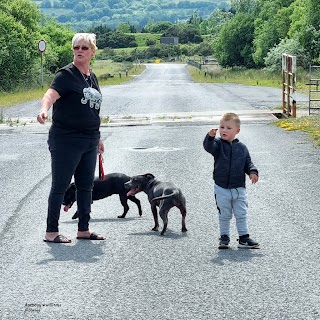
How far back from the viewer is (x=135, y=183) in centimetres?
976

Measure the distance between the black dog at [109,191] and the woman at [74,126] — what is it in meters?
1.19

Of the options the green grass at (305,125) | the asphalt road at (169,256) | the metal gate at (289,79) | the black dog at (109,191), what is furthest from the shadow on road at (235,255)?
the metal gate at (289,79)

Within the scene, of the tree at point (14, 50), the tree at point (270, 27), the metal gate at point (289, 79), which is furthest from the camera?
the tree at point (270, 27)

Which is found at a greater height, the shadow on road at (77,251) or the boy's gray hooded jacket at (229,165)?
the boy's gray hooded jacket at (229,165)

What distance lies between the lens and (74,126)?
8766 mm

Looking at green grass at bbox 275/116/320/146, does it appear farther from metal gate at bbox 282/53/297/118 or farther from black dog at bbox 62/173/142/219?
→ black dog at bbox 62/173/142/219

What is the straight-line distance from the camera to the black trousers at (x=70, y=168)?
881 centimetres

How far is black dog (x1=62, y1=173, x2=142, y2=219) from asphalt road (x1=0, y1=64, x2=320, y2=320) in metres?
0.18

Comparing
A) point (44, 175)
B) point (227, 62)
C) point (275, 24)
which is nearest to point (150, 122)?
point (44, 175)

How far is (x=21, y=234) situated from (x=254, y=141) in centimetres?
1032

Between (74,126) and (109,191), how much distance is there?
1.75m

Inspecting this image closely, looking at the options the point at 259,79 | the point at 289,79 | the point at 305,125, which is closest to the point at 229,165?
the point at 305,125

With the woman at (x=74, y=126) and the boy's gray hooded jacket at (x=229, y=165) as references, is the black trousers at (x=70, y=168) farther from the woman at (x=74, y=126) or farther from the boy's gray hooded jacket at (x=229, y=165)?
the boy's gray hooded jacket at (x=229, y=165)

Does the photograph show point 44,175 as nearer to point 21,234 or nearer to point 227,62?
point 21,234
